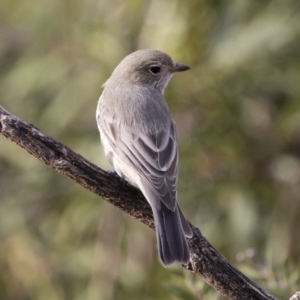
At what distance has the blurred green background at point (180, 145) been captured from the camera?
269 inches

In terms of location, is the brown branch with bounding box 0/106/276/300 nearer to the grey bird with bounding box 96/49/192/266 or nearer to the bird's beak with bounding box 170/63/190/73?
the grey bird with bounding box 96/49/192/266

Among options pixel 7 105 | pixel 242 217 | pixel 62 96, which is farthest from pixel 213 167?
pixel 7 105

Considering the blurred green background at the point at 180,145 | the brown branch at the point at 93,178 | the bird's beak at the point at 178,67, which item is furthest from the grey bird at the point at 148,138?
the blurred green background at the point at 180,145

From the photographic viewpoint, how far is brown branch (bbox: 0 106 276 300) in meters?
4.24

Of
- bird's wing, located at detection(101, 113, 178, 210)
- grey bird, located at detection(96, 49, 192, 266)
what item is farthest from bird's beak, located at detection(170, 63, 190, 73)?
bird's wing, located at detection(101, 113, 178, 210)

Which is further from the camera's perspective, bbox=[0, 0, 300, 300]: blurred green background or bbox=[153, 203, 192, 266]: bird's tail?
bbox=[0, 0, 300, 300]: blurred green background

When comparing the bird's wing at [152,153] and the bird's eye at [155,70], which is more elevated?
the bird's eye at [155,70]

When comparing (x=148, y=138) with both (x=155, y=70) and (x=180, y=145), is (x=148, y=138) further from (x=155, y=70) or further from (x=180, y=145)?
(x=180, y=145)

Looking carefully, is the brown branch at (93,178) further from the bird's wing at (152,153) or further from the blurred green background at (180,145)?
the blurred green background at (180,145)

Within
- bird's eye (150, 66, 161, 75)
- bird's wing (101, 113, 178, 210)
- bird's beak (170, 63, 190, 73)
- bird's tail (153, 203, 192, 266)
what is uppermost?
bird's beak (170, 63, 190, 73)

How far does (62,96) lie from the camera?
7523mm

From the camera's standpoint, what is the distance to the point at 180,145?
686 cm

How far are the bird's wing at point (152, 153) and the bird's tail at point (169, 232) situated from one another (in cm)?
6

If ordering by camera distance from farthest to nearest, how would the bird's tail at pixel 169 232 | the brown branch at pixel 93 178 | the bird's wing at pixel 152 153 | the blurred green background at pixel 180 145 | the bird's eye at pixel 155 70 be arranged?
the blurred green background at pixel 180 145 → the bird's eye at pixel 155 70 → the bird's wing at pixel 152 153 → the bird's tail at pixel 169 232 → the brown branch at pixel 93 178
